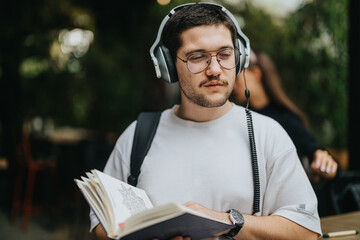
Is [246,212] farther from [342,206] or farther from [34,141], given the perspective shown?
[34,141]

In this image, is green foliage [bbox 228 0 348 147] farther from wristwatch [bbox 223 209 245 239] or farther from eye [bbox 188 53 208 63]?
wristwatch [bbox 223 209 245 239]

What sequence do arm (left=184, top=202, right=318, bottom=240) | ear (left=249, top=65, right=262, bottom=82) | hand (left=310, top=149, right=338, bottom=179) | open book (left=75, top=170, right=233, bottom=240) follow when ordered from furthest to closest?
ear (left=249, top=65, right=262, bottom=82)
hand (left=310, top=149, right=338, bottom=179)
arm (left=184, top=202, right=318, bottom=240)
open book (left=75, top=170, right=233, bottom=240)

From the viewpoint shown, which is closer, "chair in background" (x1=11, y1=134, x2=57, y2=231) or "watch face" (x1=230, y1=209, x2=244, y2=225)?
"watch face" (x1=230, y1=209, x2=244, y2=225)

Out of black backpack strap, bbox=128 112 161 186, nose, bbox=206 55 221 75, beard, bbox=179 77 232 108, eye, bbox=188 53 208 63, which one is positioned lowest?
black backpack strap, bbox=128 112 161 186

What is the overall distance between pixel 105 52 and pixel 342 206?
544 centimetres

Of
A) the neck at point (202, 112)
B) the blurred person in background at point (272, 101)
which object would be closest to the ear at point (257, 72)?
the blurred person in background at point (272, 101)

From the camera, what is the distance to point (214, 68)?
1268 millimetres

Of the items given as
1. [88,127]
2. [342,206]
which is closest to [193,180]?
[342,206]

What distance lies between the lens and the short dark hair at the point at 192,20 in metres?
1.32

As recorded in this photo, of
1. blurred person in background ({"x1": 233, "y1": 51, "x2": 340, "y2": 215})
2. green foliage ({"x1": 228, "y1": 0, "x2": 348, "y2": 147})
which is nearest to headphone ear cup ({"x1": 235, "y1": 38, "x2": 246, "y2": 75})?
blurred person in background ({"x1": 233, "y1": 51, "x2": 340, "y2": 215})

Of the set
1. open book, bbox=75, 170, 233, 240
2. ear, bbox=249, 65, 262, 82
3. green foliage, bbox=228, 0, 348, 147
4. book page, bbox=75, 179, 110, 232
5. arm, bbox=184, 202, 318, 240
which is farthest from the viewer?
green foliage, bbox=228, 0, 348, 147

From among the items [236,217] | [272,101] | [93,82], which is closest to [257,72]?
[272,101]

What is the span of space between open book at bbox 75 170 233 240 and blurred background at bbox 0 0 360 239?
2487 millimetres

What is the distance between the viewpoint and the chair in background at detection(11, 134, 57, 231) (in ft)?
16.9
